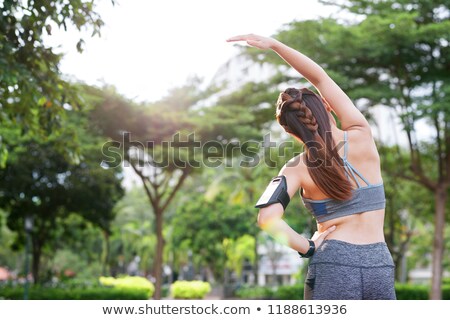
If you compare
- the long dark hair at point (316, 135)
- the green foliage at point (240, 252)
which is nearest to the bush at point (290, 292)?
the long dark hair at point (316, 135)

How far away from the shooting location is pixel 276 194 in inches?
122

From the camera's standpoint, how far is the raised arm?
332 centimetres

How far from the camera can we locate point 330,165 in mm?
3168

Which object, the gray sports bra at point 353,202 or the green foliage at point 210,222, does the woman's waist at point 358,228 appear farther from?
the green foliage at point 210,222

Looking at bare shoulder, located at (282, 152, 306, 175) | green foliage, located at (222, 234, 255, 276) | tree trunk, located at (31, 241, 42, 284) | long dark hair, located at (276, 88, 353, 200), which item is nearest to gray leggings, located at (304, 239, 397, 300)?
long dark hair, located at (276, 88, 353, 200)

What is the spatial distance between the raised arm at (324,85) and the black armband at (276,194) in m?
0.50

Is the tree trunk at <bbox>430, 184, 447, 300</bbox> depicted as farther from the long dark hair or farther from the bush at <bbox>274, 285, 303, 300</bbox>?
the long dark hair

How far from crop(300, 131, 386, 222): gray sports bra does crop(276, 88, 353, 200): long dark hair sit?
39 millimetres

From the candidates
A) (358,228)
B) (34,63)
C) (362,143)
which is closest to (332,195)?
(358,228)

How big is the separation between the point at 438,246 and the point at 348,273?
14.9 metres

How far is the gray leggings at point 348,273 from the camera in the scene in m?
3.10

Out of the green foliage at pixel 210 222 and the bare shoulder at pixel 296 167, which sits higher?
the green foliage at pixel 210 222

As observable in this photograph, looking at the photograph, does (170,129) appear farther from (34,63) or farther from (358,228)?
(358,228)
